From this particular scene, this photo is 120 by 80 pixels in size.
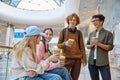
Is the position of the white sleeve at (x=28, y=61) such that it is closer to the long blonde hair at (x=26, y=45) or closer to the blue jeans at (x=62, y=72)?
the long blonde hair at (x=26, y=45)

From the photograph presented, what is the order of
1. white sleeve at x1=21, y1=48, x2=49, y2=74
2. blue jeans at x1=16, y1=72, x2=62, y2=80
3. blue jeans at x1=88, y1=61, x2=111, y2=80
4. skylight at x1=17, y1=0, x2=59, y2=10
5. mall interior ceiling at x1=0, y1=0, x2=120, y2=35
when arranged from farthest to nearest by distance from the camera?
skylight at x1=17, y1=0, x2=59, y2=10, mall interior ceiling at x1=0, y1=0, x2=120, y2=35, blue jeans at x1=88, y1=61, x2=111, y2=80, blue jeans at x1=16, y1=72, x2=62, y2=80, white sleeve at x1=21, y1=48, x2=49, y2=74

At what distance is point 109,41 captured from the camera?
297cm

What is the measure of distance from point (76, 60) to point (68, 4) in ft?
12.2

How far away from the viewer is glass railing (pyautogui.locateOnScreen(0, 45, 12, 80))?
4.16m

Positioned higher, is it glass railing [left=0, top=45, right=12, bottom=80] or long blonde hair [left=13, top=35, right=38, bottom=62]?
long blonde hair [left=13, top=35, right=38, bottom=62]

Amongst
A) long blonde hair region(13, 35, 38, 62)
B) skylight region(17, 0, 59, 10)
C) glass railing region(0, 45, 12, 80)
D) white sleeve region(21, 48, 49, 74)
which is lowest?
glass railing region(0, 45, 12, 80)

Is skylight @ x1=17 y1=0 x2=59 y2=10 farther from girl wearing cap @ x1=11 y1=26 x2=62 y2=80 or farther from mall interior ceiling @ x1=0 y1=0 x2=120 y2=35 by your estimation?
girl wearing cap @ x1=11 y1=26 x2=62 y2=80

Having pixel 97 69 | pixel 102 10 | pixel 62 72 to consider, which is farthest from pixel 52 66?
pixel 102 10

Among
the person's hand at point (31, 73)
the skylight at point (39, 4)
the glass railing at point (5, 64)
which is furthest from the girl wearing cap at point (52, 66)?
the skylight at point (39, 4)

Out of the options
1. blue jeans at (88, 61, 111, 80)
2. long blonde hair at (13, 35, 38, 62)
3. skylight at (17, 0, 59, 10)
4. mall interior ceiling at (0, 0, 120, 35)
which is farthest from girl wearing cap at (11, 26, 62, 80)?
skylight at (17, 0, 59, 10)

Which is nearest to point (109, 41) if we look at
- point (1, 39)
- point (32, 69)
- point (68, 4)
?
point (32, 69)

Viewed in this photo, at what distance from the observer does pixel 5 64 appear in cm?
439

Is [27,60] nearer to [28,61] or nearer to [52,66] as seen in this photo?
[28,61]

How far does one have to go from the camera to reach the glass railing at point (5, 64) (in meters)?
4.16
